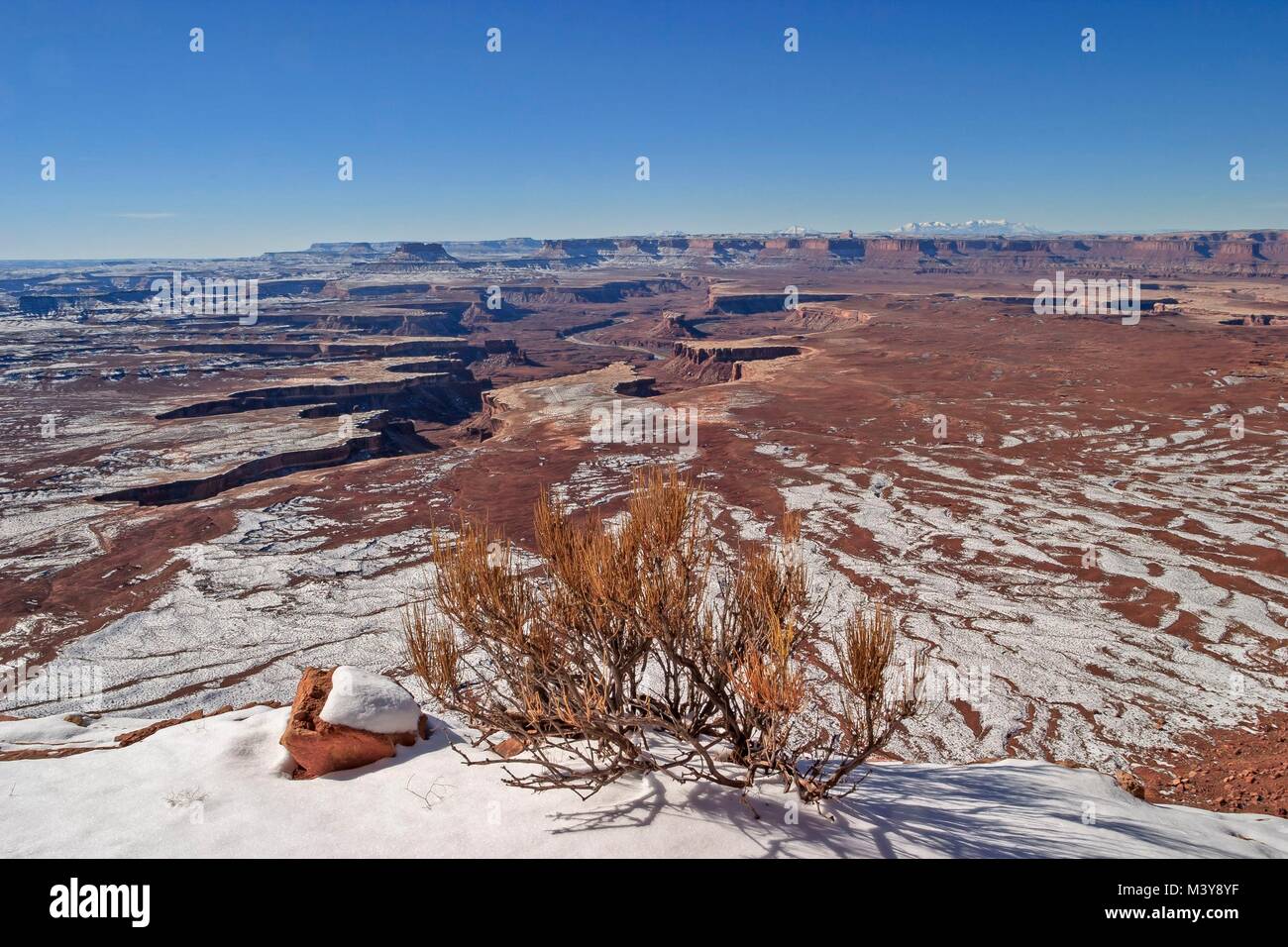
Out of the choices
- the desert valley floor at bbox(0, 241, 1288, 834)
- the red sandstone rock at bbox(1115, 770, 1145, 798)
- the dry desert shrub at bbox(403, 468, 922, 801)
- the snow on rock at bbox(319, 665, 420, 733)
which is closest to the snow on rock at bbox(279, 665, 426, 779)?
the snow on rock at bbox(319, 665, 420, 733)

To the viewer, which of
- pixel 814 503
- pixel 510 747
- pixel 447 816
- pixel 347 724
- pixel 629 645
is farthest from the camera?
pixel 814 503

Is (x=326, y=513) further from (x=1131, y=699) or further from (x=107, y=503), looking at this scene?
(x=1131, y=699)

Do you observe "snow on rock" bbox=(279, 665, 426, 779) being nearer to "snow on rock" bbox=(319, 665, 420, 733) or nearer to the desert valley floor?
"snow on rock" bbox=(319, 665, 420, 733)

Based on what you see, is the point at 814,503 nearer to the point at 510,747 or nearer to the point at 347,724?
the point at 510,747

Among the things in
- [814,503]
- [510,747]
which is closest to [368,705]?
[510,747]

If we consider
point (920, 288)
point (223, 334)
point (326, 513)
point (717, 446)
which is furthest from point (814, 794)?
point (920, 288)
